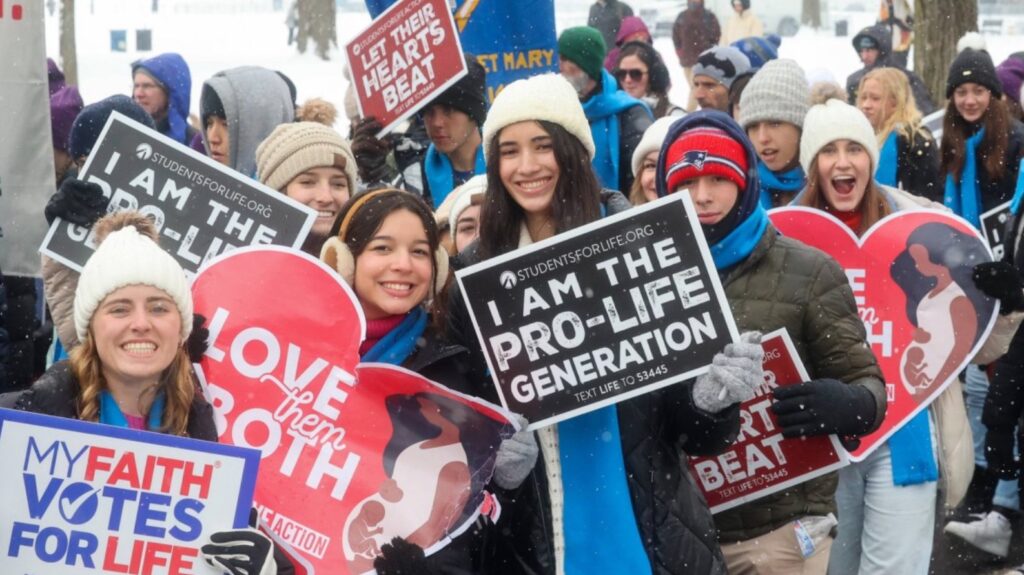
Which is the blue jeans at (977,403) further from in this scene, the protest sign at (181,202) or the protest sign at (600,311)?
the protest sign at (600,311)

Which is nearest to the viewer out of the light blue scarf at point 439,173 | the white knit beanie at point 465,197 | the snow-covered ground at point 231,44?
the white knit beanie at point 465,197

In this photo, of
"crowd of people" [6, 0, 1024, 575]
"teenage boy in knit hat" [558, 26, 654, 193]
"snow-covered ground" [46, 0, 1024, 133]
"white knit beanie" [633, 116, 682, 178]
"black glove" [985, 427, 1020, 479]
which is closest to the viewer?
"crowd of people" [6, 0, 1024, 575]

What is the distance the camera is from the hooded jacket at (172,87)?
834 centimetres

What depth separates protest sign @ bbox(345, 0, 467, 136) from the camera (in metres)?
6.70

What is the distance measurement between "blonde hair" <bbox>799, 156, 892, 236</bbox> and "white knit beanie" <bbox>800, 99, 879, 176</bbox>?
0.21ft

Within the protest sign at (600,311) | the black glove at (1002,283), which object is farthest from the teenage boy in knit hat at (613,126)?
the protest sign at (600,311)

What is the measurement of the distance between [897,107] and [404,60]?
317 centimetres

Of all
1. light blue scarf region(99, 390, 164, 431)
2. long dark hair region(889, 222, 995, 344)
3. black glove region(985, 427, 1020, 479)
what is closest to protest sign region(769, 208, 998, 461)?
long dark hair region(889, 222, 995, 344)

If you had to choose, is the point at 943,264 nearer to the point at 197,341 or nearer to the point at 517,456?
the point at 517,456

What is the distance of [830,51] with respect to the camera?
107ft

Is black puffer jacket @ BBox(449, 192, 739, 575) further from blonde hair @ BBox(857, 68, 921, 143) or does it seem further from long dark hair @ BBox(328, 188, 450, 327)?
blonde hair @ BBox(857, 68, 921, 143)

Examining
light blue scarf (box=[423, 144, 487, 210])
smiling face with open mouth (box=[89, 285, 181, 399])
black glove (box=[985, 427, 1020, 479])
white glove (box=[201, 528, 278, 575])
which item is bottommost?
black glove (box=[985, 427, 1020, 479])

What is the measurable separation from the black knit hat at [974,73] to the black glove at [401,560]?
20.3 feet

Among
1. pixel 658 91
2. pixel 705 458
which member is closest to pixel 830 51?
pixel 658 91
